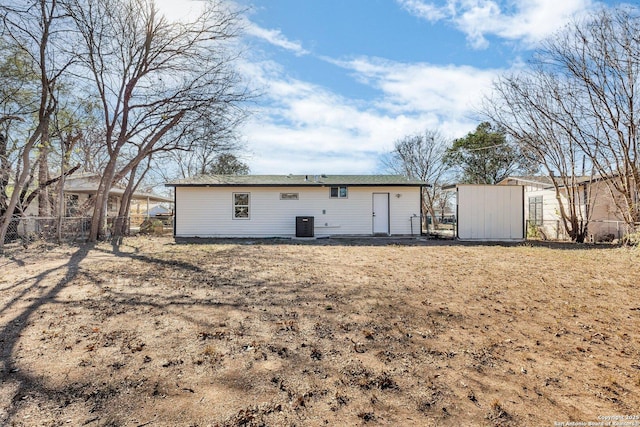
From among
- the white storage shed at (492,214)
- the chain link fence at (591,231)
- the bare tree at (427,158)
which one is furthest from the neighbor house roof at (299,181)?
the bare tree at (427,158)

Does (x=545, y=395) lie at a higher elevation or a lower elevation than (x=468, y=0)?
lower

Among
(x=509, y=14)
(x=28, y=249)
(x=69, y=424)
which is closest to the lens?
(x=69, y=424)

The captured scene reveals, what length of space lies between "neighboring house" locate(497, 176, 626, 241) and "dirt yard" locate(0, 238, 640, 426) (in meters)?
9.41

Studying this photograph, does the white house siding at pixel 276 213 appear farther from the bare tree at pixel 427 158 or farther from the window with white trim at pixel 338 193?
the bare tree at pixel 427 158

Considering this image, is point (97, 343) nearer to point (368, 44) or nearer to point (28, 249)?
point (28, 249)

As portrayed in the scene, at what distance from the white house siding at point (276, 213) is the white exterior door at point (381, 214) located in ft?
0.54

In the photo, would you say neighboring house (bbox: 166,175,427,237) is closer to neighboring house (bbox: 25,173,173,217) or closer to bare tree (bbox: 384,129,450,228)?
neighboring house (bbox: 25,173,173,217)

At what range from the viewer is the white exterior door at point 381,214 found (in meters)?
14.1

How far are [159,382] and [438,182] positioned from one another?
76.5 feet

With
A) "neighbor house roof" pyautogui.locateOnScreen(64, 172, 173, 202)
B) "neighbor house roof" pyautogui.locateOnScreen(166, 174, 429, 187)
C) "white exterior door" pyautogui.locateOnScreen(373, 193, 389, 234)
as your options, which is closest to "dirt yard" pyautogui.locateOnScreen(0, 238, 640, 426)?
"neighbor house roof" pyautogui.locateOnScreen(166, 174, 429, 187)

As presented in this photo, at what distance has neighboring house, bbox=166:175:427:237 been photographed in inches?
555

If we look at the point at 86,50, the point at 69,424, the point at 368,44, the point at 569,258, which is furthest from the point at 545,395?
the point at 86,50

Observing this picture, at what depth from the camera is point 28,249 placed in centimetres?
959

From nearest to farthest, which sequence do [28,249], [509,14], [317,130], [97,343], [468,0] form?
[97,343], [468,0], [509,14], [28,249], [317,130]
